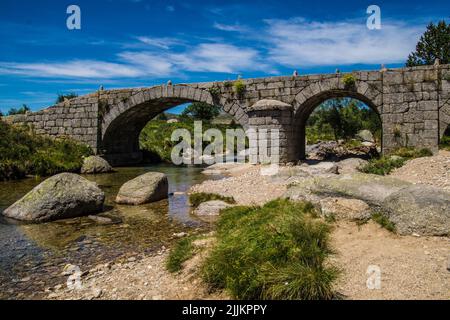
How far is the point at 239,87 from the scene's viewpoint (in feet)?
55.8

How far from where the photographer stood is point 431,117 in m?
13.6

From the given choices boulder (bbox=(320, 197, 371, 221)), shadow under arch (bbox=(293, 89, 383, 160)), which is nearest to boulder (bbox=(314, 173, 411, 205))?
boulder (bbox=(320, 197, 371, 221))

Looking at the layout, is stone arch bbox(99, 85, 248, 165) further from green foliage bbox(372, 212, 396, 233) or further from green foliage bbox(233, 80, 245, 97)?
green foliage bbox(372, 212, 396, 233)

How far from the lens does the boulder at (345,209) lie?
18.3ft

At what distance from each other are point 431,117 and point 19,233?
46.5 ft

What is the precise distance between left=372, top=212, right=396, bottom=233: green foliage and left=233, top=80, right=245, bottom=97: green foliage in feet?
40.9

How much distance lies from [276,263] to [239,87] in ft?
46.2

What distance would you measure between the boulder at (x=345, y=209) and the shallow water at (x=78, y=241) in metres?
2.49

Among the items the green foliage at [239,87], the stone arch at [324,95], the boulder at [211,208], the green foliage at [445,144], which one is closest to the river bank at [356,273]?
the boulder at [211,208]

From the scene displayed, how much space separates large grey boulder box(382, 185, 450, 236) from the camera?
15.3ft

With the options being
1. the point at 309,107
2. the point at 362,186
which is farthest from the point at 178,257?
the point at 309,107

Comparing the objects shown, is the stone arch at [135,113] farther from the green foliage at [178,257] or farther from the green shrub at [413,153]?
the green foliage at [178,257]

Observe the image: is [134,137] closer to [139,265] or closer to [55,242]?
[55,242]
